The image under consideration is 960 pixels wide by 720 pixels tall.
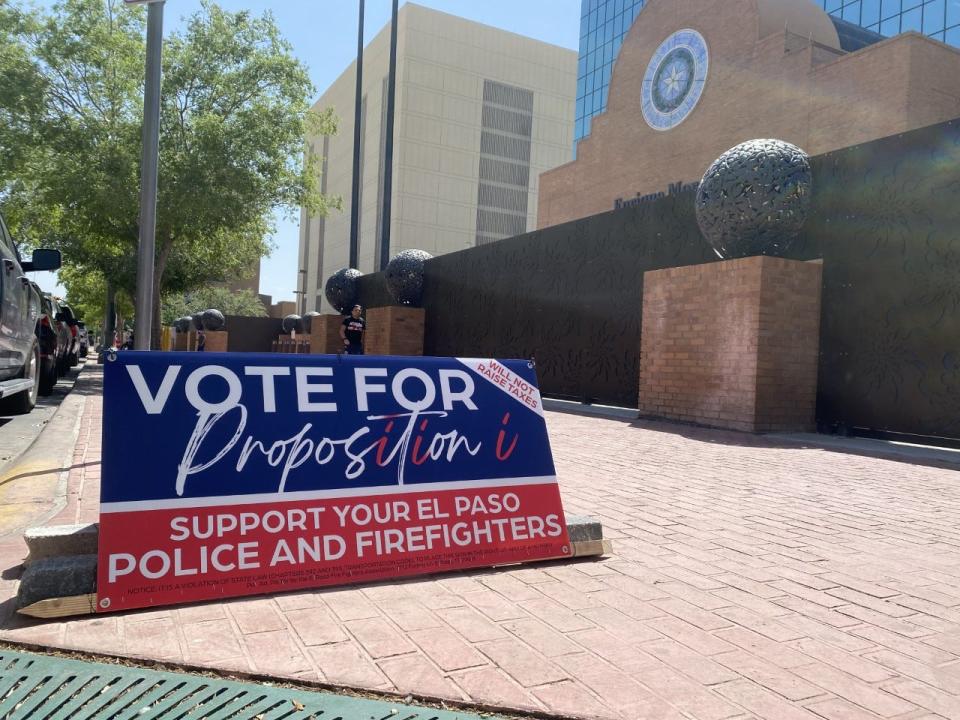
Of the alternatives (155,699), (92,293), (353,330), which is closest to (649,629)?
(155,699)

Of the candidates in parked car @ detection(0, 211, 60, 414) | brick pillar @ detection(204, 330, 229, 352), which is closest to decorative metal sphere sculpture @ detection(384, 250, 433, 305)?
parked car @ detection(0, 211, 60, 414)

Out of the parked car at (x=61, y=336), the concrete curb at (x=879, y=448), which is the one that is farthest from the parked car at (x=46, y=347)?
the concrete curb at (x=879, y=448)

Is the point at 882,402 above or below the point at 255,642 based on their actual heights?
above

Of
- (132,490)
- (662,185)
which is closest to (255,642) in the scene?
(132,490)

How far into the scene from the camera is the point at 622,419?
36.0 ft

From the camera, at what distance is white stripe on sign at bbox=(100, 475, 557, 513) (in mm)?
2818

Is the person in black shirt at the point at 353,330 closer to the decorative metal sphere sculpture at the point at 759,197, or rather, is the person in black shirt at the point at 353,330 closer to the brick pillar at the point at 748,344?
the brick pillar at the point at 748,344

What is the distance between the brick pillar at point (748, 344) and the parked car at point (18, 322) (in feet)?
25.1

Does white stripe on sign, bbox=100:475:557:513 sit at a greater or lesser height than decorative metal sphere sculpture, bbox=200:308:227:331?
lesser

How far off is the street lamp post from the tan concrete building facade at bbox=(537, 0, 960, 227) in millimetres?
23595

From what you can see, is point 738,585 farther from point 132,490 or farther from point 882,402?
point 882,402

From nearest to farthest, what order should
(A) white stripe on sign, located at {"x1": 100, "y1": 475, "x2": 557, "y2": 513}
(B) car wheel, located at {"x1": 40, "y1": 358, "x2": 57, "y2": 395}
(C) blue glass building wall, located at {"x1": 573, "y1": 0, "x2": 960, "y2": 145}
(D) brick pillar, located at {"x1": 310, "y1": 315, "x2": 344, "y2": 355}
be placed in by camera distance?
(A) white stripe on sign, located at {"x1": 100, "y1": 475, "x2": 557, "y2": 513}, (B) car wheel, located at {"x1": 40, "y1": 358, "x2": 57, "y2": 395}, (D) brick pillar, located at {"x1": 310, "y1": 315, "x2": 344, "y2": 355}, (C) blue glass building wall, located at {"x1": 573, "y1": 0, "x2": 960, "y2": 145}

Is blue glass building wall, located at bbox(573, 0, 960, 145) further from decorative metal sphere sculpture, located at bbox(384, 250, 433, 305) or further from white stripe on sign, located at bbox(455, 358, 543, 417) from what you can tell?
white stripe on sign, located at bbox(455, 358, 543, 417)

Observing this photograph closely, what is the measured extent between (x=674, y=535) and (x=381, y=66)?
6267 centimetres
